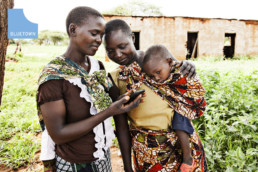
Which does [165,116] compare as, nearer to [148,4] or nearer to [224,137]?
[224,137]

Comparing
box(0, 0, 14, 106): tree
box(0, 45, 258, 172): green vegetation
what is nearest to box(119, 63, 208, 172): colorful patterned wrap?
box(0, 45, 258, 172): green vegetation

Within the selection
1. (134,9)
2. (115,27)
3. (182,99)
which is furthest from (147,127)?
(134,9)

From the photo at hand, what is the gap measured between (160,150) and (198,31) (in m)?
11.8

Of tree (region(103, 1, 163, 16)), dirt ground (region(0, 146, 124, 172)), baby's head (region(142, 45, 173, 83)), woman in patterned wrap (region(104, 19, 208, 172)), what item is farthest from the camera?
tree (region(103, 1, 163, 16))

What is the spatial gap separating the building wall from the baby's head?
9.12 m

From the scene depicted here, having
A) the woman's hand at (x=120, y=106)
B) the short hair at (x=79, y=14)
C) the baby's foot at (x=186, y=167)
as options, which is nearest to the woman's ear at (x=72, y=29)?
the short hair at (x=79, y=14)

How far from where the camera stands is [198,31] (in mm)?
11602

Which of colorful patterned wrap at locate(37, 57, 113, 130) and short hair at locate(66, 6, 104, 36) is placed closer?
colorful patterned wrap at locate(37, 57, 113, 130)

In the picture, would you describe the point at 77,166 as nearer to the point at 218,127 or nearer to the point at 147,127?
the point at 147,127

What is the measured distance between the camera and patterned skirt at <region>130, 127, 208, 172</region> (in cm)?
125

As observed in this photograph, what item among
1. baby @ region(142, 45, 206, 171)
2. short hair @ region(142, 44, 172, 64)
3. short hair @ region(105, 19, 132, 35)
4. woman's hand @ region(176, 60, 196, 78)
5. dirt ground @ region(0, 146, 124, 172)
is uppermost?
short hair @ region(105, 19, 132, 35)

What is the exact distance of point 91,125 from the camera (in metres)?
1.04

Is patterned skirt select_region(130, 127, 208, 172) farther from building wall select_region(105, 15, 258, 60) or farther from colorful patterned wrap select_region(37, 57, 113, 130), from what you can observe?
building wall select_region(105, 15, 258, 60)

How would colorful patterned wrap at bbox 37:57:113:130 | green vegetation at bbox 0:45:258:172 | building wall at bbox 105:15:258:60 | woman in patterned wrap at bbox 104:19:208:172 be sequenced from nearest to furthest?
colorful patterned wrap at bbox 37:57:113:130 < woman in patterned wrap at bbox 104:19:208:172 < green vegetation at bbox 0:45:258:172 < building wall at bbox 105:15:258:60
